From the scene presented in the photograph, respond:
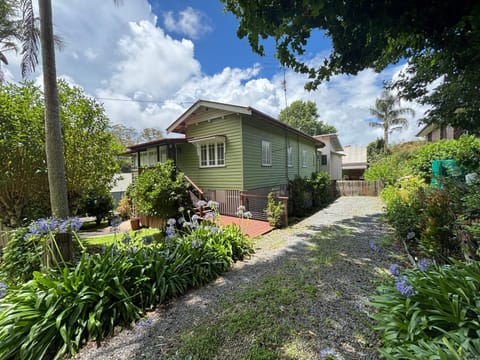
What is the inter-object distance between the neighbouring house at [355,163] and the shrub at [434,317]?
28.6 metres

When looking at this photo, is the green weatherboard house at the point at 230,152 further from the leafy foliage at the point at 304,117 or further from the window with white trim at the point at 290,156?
the leafy foliage at the point at 304,117

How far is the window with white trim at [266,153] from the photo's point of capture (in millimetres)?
10652

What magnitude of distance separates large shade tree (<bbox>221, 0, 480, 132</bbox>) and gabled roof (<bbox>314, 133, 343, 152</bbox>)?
17.5 metres

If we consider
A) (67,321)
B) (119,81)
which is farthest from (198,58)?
(67,321)

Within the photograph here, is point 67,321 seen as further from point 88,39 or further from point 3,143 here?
point 88,39

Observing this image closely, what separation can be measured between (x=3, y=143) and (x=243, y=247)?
6.68 meters

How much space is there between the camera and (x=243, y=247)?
17.4ft

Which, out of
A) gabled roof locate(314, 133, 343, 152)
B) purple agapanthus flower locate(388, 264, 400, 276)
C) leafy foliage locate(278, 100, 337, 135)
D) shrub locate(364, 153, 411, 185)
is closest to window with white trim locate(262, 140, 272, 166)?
purple agapanthus flower locate(388, 264, 400, 276)

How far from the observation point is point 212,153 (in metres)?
10.4

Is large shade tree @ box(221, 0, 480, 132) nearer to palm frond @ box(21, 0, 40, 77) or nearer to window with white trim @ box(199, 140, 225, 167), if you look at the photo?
palm frond @ box(21, 0, 40, 77)

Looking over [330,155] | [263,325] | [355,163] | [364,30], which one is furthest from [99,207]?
[355,163]

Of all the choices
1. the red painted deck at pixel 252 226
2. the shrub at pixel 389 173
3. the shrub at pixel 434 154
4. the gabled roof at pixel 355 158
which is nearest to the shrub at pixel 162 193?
the red painted deck at pixel 252 226

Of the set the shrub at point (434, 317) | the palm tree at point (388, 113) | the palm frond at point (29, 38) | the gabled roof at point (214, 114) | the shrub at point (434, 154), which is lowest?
the shrub at point (434, 317)

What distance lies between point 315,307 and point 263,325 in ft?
2.78
